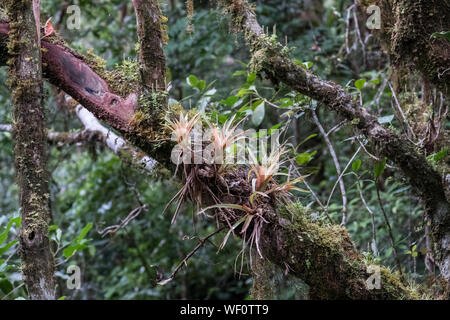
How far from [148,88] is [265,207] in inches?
26.8

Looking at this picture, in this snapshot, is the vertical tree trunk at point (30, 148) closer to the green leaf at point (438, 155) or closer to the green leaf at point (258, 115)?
the green leaf at point (258, 115)

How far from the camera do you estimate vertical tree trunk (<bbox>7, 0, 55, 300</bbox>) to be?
4.93 ft

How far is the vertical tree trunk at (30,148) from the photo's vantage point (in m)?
1.50

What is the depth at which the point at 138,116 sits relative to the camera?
1.79 metres

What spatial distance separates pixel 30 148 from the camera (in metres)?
1.57

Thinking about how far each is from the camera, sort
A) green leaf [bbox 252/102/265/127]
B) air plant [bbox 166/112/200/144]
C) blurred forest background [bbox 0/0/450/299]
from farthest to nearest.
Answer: blurred forest background [bbox 0/0/450/299]
green leaf [bbox 252/102/265/127]
air plant [bbox 166/112/200/144]

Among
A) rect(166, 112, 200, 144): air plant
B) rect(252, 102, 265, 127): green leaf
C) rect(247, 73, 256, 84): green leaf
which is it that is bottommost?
rect(166, 112, 200, 144): air plant

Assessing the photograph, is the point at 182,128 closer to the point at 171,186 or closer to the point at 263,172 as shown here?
the point at 263,172

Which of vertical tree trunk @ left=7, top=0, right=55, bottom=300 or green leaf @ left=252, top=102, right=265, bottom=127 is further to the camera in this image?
green leaf @ left=252, top=102, right=265, bottom=127

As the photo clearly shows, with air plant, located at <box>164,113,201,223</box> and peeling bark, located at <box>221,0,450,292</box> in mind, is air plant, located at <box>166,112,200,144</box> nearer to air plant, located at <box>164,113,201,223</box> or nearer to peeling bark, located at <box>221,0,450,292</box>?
air plant, located at <box>164,113,201,223</box>

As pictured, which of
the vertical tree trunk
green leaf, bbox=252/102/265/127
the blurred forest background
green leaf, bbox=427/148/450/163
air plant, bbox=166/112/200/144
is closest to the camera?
the vertical tree trunk

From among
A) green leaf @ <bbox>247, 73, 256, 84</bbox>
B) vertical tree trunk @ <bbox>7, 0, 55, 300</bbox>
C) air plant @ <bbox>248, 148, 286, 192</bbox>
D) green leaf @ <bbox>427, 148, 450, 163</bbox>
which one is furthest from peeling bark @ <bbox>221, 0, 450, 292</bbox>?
vertical tree trunk @ <bbox>7, 0, 55, 300</bbox>

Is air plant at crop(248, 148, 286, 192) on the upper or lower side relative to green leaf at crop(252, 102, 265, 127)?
lower

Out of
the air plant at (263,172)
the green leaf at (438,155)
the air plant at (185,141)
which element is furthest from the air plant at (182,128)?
the green leaf at (438,155)
